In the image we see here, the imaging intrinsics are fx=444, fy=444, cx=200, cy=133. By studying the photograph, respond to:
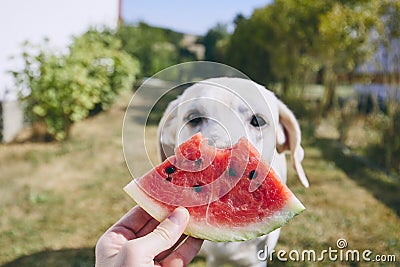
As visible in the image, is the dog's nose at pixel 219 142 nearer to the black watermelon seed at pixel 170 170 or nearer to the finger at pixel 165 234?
the black watermelon seed at pixel 170 170

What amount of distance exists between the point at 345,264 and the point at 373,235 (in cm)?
99

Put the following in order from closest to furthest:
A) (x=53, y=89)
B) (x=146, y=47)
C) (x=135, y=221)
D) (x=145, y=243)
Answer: (x=145, y=243), (x=135, y=221), (x=53, y=89), (x=146, y=47)

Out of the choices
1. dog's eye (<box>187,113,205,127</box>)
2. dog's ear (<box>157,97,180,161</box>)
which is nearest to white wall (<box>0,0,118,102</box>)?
dog's ear (<box>157,97,180,161</box>)

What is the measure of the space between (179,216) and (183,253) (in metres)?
0.35

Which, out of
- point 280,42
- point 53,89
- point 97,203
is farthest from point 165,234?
point 280,42

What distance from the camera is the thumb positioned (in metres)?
1.71

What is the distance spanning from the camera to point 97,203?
19.1 feet

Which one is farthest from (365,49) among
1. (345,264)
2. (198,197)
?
(198,197)

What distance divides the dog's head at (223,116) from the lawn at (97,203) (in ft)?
0.81

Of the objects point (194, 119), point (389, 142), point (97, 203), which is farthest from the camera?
point (389, 142)

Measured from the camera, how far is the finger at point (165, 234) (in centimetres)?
170

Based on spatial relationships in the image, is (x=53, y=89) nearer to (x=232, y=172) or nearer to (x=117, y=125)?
(x=117, y=125)

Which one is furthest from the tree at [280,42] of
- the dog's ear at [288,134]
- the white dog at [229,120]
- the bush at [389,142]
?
the white dog at [229,120]

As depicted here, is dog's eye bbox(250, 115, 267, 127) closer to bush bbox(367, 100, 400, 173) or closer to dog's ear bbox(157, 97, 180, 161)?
dog's ear bbox(157, 97, 180, 161)
